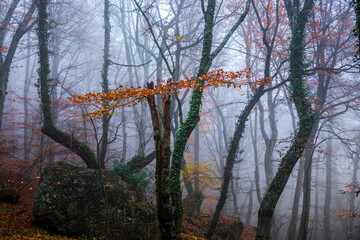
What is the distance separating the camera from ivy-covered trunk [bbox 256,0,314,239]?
644 cm

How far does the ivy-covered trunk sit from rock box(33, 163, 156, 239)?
3448mm

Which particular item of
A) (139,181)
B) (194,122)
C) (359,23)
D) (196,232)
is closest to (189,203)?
(196,232)

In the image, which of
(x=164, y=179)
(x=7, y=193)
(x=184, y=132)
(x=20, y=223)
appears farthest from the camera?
(x=7, y=193)

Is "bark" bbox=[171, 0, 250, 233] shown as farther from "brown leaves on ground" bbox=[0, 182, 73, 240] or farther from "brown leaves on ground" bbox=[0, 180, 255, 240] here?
"brown leaves on ground" bbox=[0, 182, 73, 240]

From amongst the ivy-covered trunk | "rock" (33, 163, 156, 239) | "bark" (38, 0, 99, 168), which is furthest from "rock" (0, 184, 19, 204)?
the ivy-covered trunk

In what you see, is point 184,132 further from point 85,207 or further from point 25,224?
point 25,224

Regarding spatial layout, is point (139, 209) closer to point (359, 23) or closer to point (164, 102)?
point (164, 102)

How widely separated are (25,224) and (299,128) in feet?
29.2

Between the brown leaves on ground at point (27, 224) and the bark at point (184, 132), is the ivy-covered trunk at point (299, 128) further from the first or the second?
the bark at point (184, 132)

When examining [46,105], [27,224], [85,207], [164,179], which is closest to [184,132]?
[164,179]

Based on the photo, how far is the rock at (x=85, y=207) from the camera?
5980 millimetres

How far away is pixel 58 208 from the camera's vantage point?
19.9 feet

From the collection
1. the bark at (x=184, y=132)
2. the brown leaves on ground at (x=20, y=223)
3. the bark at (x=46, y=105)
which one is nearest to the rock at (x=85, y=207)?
the brown leaves on ground at (x=20, y=223)

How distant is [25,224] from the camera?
6051 millimetres
